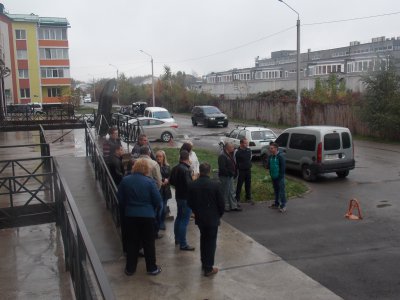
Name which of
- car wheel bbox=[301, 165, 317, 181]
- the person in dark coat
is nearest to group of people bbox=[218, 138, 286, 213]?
the person in dark coat

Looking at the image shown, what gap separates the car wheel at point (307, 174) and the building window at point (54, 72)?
2269 inches

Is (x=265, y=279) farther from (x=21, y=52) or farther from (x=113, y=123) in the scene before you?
(x=21, y=52)

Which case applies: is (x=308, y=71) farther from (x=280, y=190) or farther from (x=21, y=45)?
(x=280, y=190)

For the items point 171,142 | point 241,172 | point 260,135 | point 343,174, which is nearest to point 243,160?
point 241,172

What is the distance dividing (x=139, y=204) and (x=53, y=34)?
65.0m

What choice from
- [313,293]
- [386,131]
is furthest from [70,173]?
[386,131]

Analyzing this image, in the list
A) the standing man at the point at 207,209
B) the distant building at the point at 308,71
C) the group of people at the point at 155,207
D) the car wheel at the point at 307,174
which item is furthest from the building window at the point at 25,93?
the standing man at the point at 207,209

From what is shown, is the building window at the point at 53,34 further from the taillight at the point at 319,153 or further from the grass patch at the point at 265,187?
the taillight at the point at 319,153

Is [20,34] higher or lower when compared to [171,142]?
higher

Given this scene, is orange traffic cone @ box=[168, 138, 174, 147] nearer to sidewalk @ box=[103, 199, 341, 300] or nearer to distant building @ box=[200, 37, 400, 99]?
sidewalk @ box=[103, 199, 341, 300]

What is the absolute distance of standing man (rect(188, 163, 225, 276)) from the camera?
21.6 ft

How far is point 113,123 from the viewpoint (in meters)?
19.3

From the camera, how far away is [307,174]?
14281 millimetres

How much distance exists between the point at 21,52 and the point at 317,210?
198ft
